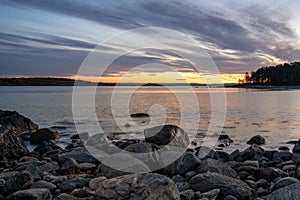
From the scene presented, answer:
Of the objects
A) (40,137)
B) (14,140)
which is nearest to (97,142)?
(14,140)

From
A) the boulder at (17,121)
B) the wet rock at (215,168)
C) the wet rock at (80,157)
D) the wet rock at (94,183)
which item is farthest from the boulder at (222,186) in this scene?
the boulder at (17,121)

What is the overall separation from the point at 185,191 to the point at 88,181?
7.38 feet

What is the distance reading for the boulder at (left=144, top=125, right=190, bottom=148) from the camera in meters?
12.1

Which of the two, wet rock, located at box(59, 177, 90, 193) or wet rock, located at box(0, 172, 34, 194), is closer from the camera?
wet rock, located at box(0, 172, 34, 194)

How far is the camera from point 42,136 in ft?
54.0

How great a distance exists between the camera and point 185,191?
20.4 ft

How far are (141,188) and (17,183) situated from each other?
2975mm

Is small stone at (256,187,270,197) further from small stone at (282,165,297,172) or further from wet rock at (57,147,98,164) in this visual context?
wet rock at (57,147,98,164)

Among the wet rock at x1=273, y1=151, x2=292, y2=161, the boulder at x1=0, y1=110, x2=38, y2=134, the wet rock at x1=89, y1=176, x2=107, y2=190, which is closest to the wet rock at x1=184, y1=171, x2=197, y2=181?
the wet rock at x1=89, y1=176, x2=107, y2=190

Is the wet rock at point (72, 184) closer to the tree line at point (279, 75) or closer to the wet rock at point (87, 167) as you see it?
the wet rock at point (87, 167)

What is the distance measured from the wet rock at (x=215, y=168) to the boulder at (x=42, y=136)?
10.7 metres

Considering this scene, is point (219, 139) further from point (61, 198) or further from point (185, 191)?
point (61, 198)

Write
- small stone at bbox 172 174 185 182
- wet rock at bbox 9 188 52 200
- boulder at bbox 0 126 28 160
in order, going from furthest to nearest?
boulder at bbox 0 126 28 160 → small stone at bbox 172 174 185 182 → wet rock at bbox 9 188 52 200

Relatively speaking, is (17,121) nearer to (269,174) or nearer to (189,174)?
(189,174)
